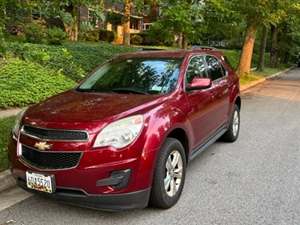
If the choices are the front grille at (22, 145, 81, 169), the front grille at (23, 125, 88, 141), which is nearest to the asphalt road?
the front grille at (22, 145, 81, 169)

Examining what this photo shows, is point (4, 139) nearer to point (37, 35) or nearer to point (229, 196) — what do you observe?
point (229, 196)

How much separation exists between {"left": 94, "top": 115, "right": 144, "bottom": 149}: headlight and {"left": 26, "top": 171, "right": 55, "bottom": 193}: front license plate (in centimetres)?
56

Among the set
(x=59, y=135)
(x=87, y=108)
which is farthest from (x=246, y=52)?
(x=59, y=135)

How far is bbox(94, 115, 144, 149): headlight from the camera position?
4.16m

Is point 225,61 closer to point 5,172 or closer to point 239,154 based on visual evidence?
point 239,154

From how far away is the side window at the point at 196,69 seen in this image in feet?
18.5

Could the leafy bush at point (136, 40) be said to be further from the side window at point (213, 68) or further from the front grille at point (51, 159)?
the front grille at point (51, 159)

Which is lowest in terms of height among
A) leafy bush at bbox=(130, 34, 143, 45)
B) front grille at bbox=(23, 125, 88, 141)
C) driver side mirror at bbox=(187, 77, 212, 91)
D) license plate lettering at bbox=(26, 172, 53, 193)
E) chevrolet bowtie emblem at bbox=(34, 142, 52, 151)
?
leafy bush at bbox=(130, 34, 143, 45)

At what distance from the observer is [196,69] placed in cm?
599

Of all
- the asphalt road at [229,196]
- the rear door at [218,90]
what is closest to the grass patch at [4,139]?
the asphalt road at [229,196]

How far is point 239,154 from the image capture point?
7012mm

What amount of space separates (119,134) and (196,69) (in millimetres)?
2137

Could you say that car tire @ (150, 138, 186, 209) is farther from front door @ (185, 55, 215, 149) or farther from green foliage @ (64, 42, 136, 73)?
green foliage @ (64, 42, 136, 73)

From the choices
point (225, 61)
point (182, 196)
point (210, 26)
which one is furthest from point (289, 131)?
point (210, 26)
